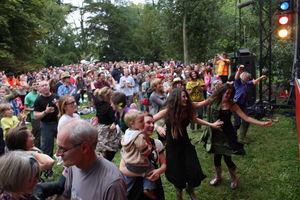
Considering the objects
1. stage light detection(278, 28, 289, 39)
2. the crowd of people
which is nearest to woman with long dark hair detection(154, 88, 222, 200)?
the crowd of people

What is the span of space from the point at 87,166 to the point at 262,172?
169 inches

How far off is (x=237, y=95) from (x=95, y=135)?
5.56 metres

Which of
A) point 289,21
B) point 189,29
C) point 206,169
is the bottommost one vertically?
point 206,169

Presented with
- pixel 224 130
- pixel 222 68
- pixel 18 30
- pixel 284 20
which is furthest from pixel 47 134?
pixel 18 30

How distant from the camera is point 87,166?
1870mm

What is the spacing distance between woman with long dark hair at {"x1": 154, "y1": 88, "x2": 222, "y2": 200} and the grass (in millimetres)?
927

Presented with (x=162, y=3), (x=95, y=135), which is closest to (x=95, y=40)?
(x=162, y=3)

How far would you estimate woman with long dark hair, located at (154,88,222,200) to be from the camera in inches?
142

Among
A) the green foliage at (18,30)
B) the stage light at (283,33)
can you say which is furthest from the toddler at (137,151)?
the green foliage at (18,30)

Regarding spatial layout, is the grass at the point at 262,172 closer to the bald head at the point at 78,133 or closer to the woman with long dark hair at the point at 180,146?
the woman with long dark hair at the point at 180,146

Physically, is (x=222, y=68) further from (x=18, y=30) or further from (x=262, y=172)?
(x=18, y=30)

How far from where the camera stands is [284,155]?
5934mm

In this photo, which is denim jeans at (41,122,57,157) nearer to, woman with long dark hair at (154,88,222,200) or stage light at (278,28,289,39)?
woman with long dark hair at (154,88,222,200)

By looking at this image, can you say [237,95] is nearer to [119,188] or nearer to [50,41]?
[119,188]
